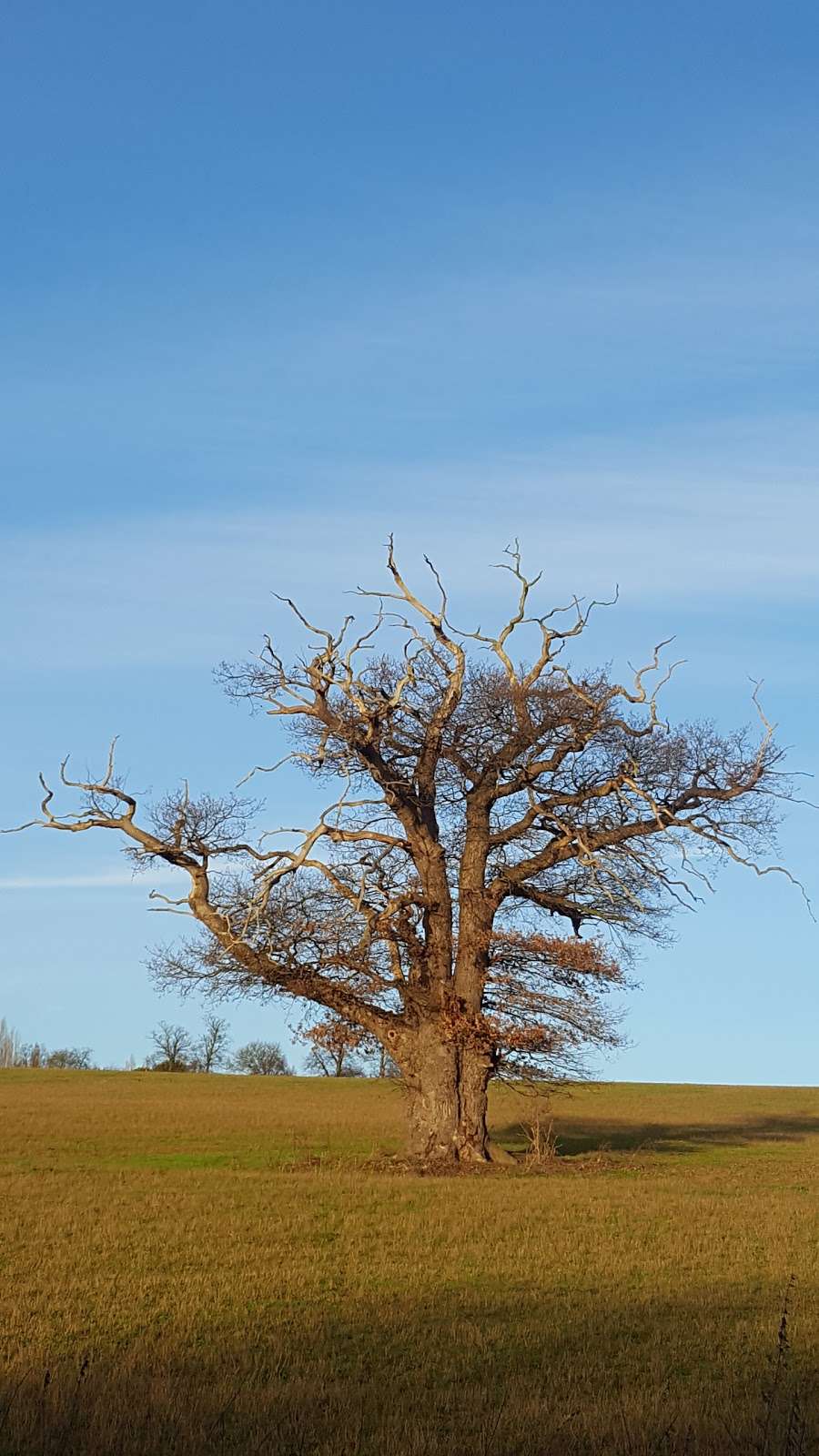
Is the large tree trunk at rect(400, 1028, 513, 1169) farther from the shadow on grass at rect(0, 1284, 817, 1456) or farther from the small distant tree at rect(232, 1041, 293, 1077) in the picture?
the small distant tree at rect(232, 1041, 293, 1077)

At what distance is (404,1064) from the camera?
114ft

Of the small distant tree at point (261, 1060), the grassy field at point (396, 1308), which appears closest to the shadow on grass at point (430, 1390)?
the grassy field at point (396, 1308)

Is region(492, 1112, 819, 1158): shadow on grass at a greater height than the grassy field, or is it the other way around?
region(492, 1112, 819, 1158): shadow on grass

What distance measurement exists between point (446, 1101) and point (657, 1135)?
64.5 feet

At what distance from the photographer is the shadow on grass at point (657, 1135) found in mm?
44088

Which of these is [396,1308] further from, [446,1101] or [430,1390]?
[446,1101]

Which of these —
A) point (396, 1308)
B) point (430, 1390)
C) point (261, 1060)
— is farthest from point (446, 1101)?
point (261, 1060)

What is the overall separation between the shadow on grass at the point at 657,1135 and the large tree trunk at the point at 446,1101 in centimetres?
534

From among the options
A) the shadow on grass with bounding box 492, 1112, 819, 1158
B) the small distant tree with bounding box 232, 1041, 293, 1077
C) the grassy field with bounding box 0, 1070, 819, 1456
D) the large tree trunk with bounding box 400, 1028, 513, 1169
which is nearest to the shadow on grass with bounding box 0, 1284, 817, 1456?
the grassy field with bounding box 0, 1070, 819, 1456

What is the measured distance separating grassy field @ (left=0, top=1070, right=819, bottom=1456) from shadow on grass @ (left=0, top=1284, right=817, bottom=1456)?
0.03 metres

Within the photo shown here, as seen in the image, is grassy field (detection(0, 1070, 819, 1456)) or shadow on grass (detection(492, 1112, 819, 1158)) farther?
shadow on grass (detection(492, 1112, 819, 1158))

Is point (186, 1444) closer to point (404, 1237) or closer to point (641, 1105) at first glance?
point (404, 1237)

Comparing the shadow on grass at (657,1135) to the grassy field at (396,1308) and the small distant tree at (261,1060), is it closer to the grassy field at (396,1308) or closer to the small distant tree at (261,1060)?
the grassy field at (396,1308)

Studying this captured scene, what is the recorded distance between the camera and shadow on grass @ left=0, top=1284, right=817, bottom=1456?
29.5 ft
